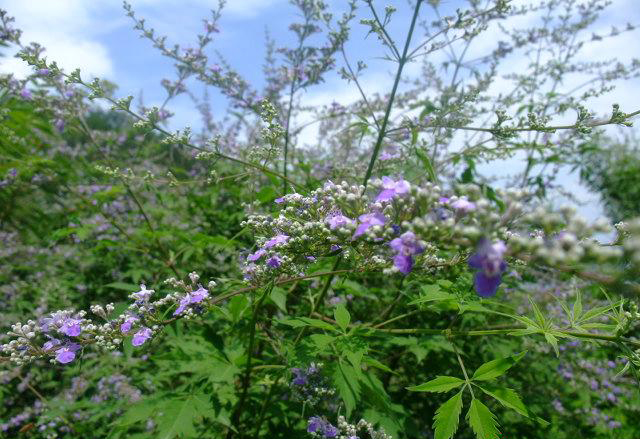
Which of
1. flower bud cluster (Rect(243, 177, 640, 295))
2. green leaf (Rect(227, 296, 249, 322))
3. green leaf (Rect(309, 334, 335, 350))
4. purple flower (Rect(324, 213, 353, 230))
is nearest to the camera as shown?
flower bud cluster (Rect(243, 177, 640, 295))

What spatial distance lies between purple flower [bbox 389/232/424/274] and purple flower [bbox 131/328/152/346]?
4.36 feet

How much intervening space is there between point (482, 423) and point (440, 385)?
0.25m

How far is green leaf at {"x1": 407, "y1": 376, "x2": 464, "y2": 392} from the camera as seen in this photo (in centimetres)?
228

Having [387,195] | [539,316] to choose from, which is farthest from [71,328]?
[539,316]

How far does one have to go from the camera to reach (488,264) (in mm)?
1411

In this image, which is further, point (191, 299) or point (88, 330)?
point (191, 299)

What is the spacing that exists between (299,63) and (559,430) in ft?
16.4

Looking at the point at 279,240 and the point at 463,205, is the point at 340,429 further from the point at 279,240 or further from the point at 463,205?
the point at 463,205

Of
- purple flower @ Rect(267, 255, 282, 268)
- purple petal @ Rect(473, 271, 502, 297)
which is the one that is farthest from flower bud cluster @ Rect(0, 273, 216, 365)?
purple petal @ Rect(473, 271, 502, 297)

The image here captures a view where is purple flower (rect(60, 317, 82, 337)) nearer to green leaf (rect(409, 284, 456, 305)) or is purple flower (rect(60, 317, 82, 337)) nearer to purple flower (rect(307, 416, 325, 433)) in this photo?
purple flower (rect(307, 416, 325, 433))

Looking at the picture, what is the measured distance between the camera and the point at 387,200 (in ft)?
5.98

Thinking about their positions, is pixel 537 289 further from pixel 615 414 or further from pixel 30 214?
pixel 30 214

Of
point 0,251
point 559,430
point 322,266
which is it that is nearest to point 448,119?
point 322,266

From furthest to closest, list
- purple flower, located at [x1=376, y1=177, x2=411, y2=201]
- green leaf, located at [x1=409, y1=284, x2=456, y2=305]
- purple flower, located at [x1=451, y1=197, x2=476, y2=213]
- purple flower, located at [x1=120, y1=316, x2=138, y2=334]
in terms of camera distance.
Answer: green leaf, located at [x1=409, y1=284, x2=456, y2=305] → purple flower, located at [x1=120, y1=316, x2=138, y2=334] → purple flower, located at [x1=376, y1=177, x2=411, y2=201] → purple flower, located at [x1=451, y1=197, x2=476, y2=213]
